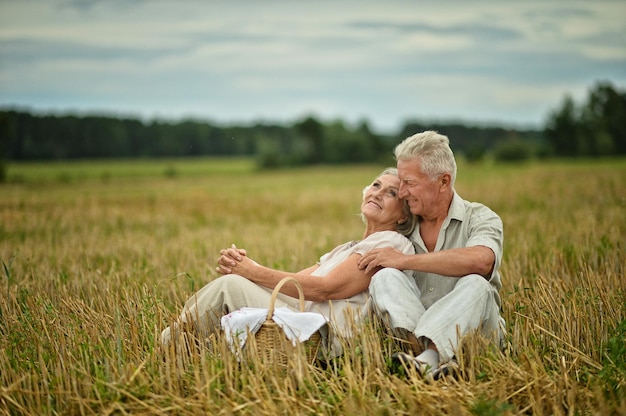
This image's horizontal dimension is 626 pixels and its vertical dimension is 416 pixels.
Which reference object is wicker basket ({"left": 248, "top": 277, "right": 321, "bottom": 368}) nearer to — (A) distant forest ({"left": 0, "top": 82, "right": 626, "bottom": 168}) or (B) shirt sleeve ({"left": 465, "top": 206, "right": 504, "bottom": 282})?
(B) shirt sleeve ({"left": 465, "top": 206, "right": 504, "bottom": 282})

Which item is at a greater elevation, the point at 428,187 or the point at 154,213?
the point at 428,187

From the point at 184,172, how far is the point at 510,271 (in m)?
49.2

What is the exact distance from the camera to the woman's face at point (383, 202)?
4926 mm

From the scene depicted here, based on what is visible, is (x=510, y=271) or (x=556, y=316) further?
(x=510, y=271)

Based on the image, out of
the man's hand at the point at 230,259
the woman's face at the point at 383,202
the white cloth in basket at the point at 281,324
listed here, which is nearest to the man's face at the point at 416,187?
the woman's face at the point at 383,202

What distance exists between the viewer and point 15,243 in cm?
1106

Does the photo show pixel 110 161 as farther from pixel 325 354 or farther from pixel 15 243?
pixel 325 354

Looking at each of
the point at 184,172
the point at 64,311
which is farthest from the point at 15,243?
the point at 184,172

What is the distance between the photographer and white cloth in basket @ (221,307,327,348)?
14.1 ft

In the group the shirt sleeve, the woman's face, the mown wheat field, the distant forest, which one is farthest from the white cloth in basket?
the distant forest

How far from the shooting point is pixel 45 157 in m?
73.7

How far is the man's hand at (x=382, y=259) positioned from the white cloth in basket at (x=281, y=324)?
1.84 feet

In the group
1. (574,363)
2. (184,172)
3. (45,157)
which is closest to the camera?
(574,363)

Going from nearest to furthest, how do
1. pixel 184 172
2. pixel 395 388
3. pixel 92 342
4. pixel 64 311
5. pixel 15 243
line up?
pixel 395 388, pixel 92 342, pixel 64 311, pixel 15 243, pixel 184 172
